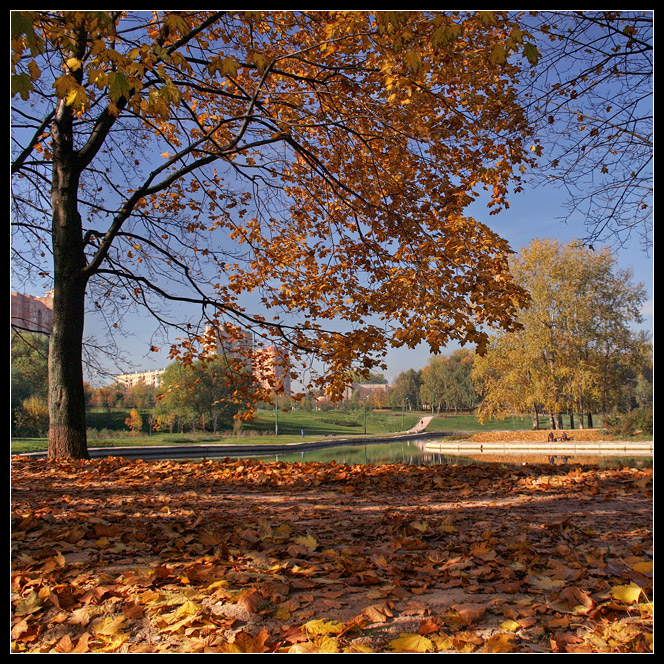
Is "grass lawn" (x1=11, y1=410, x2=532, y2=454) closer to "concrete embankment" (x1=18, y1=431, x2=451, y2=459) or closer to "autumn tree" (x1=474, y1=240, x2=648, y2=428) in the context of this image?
"concrete embankment" (x1=18, y1=431, x2=451, y2=459)

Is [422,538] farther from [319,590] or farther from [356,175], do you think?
[356,175]

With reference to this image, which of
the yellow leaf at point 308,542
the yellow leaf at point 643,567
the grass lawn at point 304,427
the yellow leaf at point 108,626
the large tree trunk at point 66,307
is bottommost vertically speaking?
the grass lawn at point 304,427

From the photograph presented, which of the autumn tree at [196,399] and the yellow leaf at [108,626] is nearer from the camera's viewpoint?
the yellow leaf at [108,626]

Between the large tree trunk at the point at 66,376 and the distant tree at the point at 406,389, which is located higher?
the large tree trunk at the point at 66,376

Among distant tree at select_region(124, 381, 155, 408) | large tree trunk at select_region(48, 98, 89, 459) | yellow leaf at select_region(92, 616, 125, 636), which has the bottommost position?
distant tree at select_region(124, 381, 155, 408)

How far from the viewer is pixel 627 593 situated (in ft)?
8.29

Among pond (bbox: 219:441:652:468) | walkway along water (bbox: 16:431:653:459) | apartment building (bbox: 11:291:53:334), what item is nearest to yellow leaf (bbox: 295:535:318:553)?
apartment building (bbox: 11:291:53:334)

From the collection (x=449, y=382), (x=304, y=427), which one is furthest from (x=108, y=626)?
(x=449, y=382)

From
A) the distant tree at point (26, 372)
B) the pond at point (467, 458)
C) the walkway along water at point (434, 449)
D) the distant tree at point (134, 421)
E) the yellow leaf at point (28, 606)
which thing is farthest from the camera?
the distant tree at point (134, 421)

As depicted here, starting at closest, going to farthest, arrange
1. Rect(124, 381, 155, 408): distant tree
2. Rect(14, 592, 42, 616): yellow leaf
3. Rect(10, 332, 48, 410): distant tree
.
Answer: Rect(14, 592, 42, 616): yellow leaf
Rect(10, 332, 48, 410): distant tree
Rect(124, 381, 155, 408): distant tree

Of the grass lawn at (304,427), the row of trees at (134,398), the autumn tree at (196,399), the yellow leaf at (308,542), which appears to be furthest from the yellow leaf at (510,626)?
the grass lawn at (304,427)

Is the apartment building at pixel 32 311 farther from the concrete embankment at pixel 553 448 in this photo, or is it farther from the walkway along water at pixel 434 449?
the concrete embankment at pixel 553 448

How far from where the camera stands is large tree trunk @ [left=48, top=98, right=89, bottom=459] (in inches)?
337

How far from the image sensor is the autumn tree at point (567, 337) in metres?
30.3
